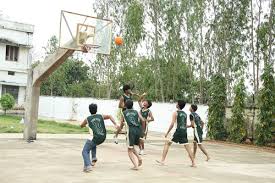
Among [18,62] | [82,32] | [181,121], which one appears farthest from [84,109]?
[181,121]

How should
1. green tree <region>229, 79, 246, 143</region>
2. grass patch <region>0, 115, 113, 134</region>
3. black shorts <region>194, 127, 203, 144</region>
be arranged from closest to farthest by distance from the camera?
black shorts <region>194, 127, 203, 144</region> < grass patch <region>0, 115, 113, 134</region> < green tree <region>229, 79, 246, 143</region>

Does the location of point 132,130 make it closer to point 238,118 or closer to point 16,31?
point 238,118

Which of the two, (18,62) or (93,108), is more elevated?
(18,62)

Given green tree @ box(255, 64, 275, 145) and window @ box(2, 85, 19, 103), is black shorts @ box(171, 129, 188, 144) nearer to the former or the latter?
green tree @ box(255, 64, 275, 145)

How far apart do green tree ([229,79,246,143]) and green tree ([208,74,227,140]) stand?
2.23ft

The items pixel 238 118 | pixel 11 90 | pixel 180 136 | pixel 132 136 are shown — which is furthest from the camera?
pixel 11 90

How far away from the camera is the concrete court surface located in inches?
352

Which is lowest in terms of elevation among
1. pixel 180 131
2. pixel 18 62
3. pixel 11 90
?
pixel 180 131

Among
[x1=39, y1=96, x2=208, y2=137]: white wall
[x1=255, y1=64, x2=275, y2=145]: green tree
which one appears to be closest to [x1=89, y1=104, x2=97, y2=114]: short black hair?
[x1=255, y1=64, x2=275, y2=145]: green tree

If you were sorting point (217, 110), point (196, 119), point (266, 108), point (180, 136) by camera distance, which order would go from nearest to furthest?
point (180, 136) < point (196, 119) < point (266, 108) < point (217, 110)

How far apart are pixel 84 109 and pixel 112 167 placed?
2279 centimetres

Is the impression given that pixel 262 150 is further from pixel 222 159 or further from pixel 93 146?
pixel 93 146

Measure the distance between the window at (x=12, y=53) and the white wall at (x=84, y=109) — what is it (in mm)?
5168

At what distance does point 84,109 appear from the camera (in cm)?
3300
